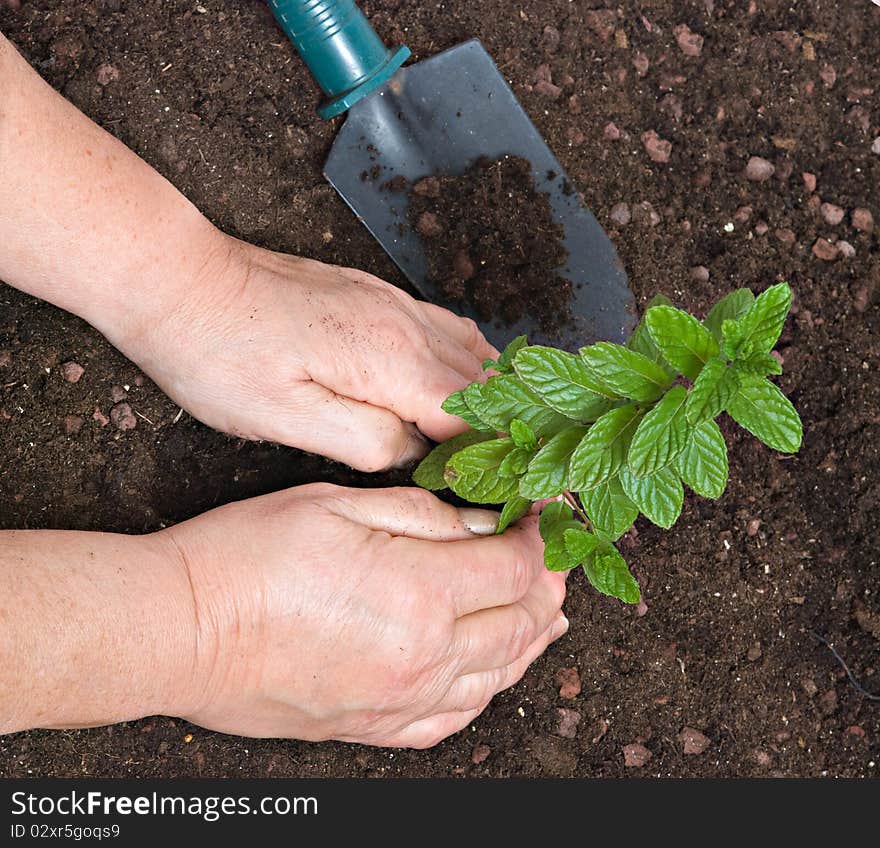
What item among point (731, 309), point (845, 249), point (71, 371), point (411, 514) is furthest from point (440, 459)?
point (845, 249)

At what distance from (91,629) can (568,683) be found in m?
0.88

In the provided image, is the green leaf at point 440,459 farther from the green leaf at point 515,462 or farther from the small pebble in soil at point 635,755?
the small pebble in soil at point 635,755

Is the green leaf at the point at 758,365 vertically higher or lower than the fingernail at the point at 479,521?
higher

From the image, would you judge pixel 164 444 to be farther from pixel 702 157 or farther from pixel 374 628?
pixel 702 157

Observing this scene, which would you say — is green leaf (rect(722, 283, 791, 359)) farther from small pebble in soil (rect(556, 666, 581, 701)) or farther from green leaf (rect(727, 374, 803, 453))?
small pebble in soil (rect(556, 666, 581, 701))

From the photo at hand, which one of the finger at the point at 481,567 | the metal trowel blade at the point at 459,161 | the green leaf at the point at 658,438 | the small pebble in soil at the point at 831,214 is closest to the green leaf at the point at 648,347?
the green leaf at the point at 658,438

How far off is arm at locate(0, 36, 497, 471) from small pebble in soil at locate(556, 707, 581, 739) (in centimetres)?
58

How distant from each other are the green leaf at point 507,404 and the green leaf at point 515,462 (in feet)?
0.12

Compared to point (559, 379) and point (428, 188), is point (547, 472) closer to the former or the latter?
point (559, 379)

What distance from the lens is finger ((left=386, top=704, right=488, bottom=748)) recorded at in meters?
1.52

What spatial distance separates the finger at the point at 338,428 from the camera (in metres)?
1.42

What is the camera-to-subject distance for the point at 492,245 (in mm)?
1710

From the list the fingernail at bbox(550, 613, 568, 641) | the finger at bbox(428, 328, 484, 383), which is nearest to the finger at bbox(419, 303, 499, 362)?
the finger at bbox(428, 328, 484, 383)

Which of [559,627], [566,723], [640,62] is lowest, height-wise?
[566,723]
